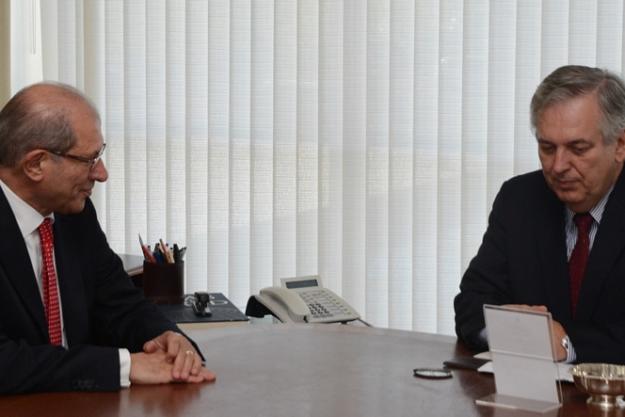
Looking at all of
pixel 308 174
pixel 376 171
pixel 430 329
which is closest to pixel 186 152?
pixel 308 174

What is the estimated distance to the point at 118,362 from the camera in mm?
2293

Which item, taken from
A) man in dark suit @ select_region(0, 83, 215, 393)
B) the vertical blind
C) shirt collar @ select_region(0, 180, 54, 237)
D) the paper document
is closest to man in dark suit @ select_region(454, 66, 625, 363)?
the paper document

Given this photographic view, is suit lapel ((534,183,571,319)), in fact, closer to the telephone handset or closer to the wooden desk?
the wooden desk

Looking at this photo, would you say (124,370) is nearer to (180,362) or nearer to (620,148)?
(180,362)

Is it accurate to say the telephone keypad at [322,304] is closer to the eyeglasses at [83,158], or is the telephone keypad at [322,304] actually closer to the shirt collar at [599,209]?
the shirt collar at [599,209]

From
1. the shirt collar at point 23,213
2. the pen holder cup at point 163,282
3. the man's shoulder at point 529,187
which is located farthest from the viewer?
the pen holder cup at point 163,282

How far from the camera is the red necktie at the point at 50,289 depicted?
8.80 feet

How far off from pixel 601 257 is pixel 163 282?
157cm

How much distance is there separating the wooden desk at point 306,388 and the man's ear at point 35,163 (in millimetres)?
580

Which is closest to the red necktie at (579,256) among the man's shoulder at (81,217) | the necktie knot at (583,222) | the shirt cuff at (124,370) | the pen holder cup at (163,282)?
the necktie knot at (583,222)

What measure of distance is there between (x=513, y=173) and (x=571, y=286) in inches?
71.5

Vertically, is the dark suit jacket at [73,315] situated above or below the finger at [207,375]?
above

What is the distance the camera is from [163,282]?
12.1 feet

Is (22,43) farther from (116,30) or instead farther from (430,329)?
(430,329)
